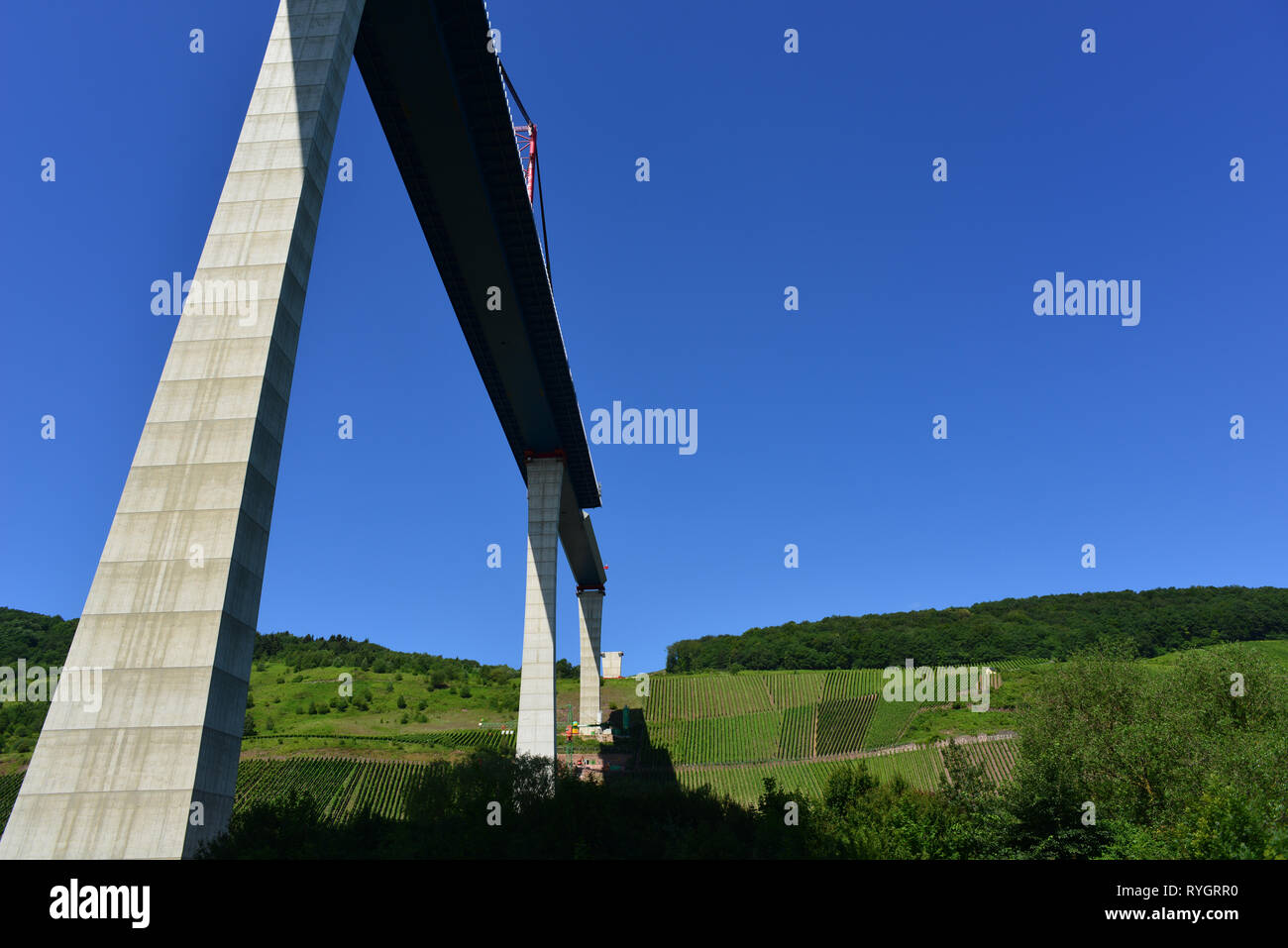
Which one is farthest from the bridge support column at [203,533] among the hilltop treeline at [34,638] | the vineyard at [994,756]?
the hilltop treeline at [34,638]

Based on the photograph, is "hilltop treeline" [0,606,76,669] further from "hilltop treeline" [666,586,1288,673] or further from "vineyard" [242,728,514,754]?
"hilltop treeline" [666,586,1288,673]

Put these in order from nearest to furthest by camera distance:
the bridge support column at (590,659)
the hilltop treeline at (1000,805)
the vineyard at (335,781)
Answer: the hilltop treeline at (1000,805) < the vineyard at (335,781) < the bridge support column at (590,659)

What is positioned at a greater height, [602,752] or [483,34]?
[483,34]

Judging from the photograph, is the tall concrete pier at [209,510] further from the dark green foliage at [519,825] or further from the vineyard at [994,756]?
the vineyard at [994,756]
